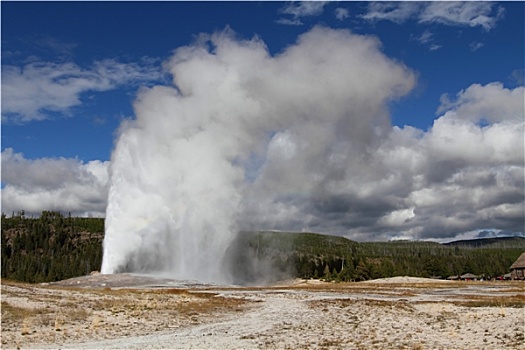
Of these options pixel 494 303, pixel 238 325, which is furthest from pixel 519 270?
pixel 238 325

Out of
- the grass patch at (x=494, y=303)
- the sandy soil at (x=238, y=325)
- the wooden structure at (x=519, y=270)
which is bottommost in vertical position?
the wooden structure at (x=519, y=270)

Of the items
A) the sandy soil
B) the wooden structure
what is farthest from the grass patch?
the wooden structure

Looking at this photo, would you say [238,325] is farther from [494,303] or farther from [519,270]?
[519,270]

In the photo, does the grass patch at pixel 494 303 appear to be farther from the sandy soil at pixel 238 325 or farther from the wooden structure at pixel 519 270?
the wooden structure at pixel 519 270

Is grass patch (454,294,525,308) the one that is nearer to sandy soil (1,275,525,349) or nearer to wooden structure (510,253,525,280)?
sandy soil (1,275,525,349)

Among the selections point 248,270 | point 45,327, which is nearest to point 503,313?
point 45,327

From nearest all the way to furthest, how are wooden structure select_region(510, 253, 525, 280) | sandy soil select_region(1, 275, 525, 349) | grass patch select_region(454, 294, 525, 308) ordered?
sandy soil select_region(1, 275, 525, 349) < grass patch select_region(454, 294, 525, 308) < wooden structure select_region(510, 253, 525, 280)

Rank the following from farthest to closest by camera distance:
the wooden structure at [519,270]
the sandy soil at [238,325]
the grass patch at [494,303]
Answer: the wooden structure at [519,270] < the grass patch at [494,303] < the sandy soil at [238,325]

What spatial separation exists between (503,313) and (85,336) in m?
20.5

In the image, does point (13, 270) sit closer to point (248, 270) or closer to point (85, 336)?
point (248, 270)

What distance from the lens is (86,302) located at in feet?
111

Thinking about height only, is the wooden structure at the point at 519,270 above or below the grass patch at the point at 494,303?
below

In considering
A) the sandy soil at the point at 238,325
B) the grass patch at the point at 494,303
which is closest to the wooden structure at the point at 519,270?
the grass patch at the point at 494,303

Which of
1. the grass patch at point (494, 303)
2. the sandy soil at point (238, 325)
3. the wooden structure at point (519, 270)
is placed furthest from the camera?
the wooden structure at point (519, 270)
